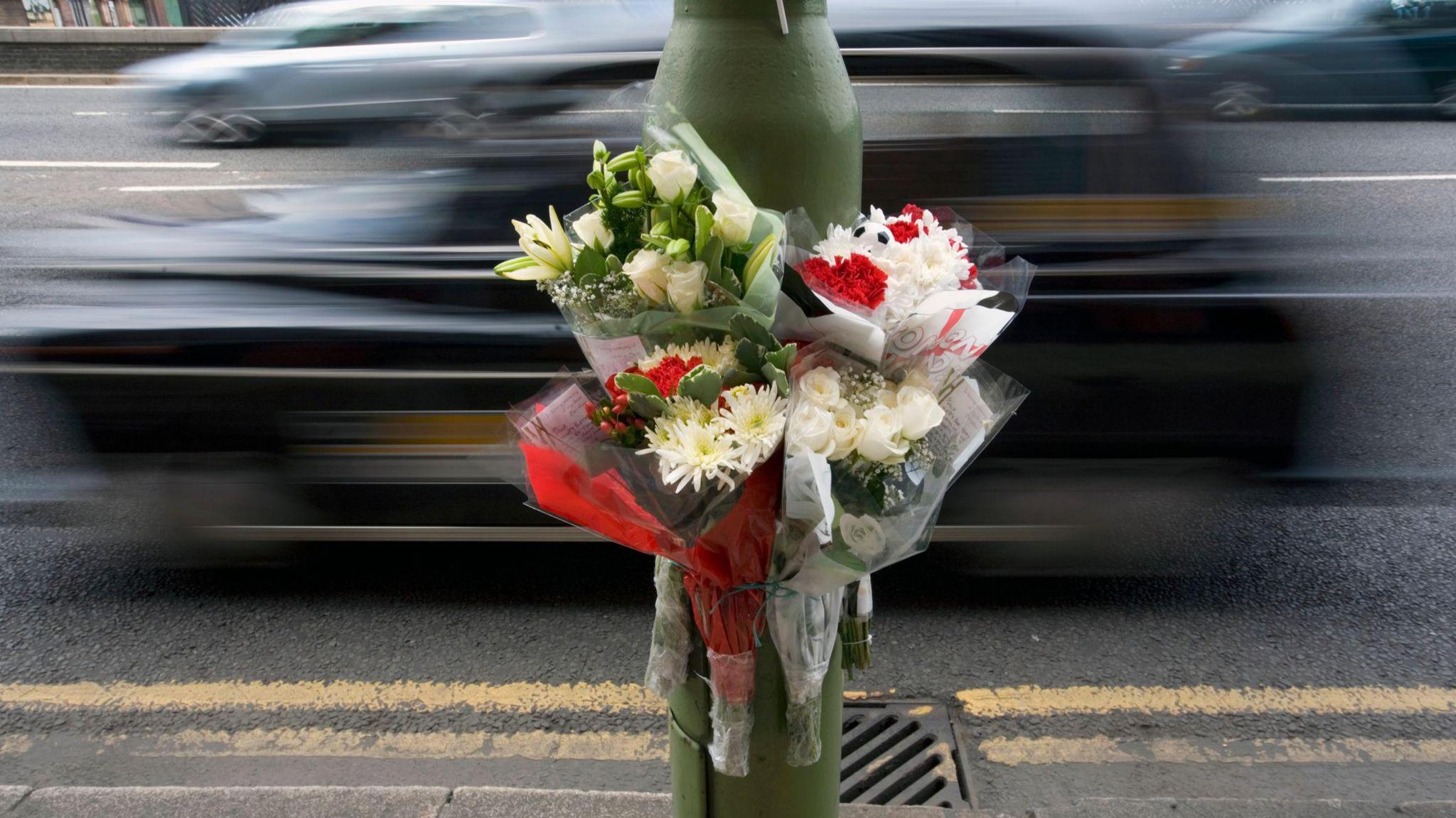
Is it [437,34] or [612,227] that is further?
[437,34]

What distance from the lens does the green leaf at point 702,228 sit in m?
1.50

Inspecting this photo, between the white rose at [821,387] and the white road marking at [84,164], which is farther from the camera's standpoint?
the white road marking at [84,164]

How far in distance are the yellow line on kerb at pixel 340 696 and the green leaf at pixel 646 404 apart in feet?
6.26

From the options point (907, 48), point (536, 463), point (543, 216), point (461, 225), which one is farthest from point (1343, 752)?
point (461, 225)

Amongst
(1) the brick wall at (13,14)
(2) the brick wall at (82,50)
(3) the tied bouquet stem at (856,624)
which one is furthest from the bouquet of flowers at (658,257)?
(1) the brick wall at (13,14)

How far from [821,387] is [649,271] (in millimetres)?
311

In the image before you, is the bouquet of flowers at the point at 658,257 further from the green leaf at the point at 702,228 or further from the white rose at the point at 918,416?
the white rose at the point at 918,416

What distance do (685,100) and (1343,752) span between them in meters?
2.74

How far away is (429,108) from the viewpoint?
3.29 m

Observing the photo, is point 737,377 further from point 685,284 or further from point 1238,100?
point 1238,100

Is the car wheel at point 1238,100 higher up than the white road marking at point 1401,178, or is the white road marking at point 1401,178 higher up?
the car wheel at point 1238,100

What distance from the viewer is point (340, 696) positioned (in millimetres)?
3312

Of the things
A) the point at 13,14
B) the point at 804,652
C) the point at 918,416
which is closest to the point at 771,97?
the point at 918,416

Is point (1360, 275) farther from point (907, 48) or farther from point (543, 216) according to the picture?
point (543, 216)
